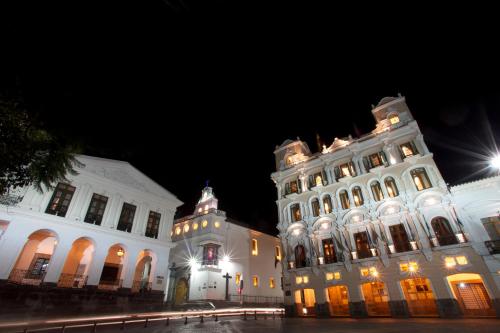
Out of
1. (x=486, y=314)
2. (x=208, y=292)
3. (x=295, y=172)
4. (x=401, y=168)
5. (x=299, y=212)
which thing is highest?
(x=295, y=172)

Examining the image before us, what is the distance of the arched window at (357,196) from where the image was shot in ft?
82.7

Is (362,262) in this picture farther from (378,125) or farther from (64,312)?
(64,312)

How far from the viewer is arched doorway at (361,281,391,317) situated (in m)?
21.7

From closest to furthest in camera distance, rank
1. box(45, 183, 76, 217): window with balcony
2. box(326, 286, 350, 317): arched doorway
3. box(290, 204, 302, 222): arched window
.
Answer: box(45, 183, 76, 217): window with balcony → box(326, 286, 350, 317): arched doorway → box(290, 204, 302, 222): arched window

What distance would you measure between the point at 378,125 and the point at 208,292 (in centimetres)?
2965

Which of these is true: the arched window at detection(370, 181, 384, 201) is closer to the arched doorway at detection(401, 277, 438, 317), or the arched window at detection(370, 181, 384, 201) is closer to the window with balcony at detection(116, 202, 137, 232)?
the arched doorway at detection(401, 277, 438, 317)

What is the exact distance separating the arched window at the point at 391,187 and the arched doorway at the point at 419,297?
757 centimetres

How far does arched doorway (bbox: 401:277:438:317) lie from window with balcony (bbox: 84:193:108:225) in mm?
29541

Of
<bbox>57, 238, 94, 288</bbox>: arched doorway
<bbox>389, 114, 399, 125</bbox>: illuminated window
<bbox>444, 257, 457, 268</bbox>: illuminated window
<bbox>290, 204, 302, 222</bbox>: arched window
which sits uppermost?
<bbox>389, 114, 399, 125</bbox>: illuminated window

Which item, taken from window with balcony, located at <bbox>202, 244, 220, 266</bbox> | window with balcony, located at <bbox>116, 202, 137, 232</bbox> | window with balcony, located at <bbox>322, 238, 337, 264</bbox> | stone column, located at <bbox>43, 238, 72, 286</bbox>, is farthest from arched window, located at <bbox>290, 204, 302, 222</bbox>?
stone column, located at <bbox>43, 238, 72, 286</bbox>

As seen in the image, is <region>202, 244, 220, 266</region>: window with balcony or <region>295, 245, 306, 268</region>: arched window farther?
<region>202, 244, 220, 266</region>: window with balcony

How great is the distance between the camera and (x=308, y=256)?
Result: 2586 cm

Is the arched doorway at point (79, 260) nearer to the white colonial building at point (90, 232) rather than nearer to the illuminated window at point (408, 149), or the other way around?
the white colonial building at point (90, 232)

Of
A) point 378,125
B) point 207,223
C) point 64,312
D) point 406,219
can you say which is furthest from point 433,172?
point 64,312
